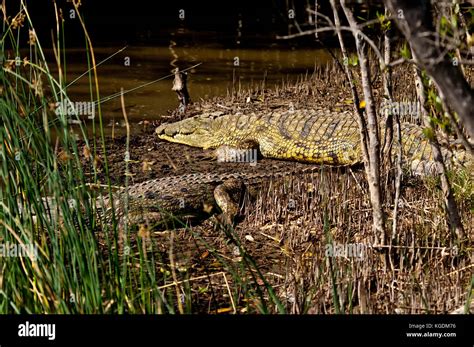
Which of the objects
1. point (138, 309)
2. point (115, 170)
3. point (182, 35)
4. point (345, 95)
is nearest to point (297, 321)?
point (138, 309)

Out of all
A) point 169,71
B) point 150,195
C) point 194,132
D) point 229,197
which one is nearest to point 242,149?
point 194,132

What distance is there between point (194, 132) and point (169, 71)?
13.2 ft

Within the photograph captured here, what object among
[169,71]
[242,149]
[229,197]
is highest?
[169,71]

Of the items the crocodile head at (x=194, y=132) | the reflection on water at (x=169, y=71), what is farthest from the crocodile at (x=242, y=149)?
the reflection on water at (x=169, y=71)

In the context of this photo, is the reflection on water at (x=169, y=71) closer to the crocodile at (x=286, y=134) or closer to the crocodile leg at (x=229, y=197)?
the crocodile at (x=286, y=134)

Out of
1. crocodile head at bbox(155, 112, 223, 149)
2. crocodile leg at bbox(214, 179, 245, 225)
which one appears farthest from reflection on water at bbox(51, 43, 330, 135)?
crocodile leg at bbox(214, 179, 245, 225)

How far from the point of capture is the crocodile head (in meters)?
8.77

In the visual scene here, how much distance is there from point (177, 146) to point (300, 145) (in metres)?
1.45

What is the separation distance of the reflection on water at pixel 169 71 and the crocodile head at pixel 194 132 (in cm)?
102

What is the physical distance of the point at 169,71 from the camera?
12625 mm

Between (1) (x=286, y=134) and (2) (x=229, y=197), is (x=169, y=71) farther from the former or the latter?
(2) (x=229, y=197)

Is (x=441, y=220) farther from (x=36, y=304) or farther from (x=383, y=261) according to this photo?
(x=36, y=304)

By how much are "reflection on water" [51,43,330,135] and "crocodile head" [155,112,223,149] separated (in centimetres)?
102

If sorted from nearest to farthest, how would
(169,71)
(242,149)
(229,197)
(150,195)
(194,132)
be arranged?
(150,195) < (229,197) < (242,149) < (194,132) < (169,71)
